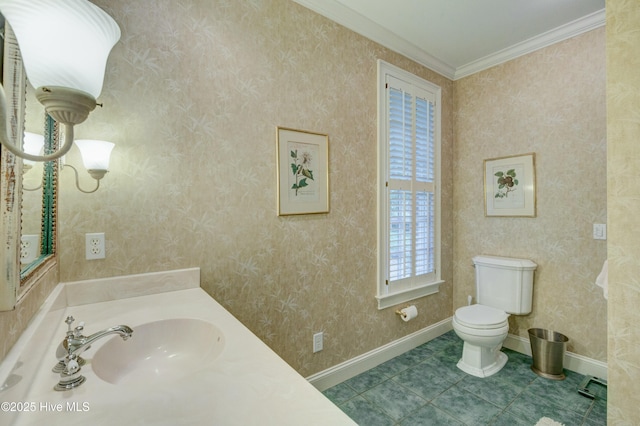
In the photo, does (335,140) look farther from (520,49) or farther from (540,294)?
(540,294)

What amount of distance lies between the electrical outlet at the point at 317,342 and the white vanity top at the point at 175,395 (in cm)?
120

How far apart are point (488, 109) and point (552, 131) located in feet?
1.87

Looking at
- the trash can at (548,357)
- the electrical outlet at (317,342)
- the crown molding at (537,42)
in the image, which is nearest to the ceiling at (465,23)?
the crown molding at (537,42)

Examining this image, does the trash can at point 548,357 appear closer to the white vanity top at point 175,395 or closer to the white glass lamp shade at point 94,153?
the white vanity top at point 175,395

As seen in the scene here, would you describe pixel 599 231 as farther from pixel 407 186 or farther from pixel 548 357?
pixel 407 186

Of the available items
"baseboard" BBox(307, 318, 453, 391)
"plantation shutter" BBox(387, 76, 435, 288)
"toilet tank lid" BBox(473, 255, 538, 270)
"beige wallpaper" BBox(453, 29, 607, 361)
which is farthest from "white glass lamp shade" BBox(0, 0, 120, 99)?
"beige wallpaper" BBox(453, 29, 607, 361)

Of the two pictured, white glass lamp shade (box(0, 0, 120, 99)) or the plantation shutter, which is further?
the plantation shutter

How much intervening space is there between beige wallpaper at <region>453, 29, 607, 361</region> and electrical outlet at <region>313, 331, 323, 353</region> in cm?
167

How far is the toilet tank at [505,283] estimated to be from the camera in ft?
7.73

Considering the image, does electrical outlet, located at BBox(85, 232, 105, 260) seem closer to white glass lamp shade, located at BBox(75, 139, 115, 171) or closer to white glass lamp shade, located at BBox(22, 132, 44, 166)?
white glass lamp shade, located at BBox(75, 139, 115, 171)

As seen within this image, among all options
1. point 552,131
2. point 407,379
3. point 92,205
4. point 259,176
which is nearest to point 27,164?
point 92,205

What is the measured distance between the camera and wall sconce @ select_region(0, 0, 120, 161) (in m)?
0.49

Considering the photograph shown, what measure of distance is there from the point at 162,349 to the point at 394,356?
75.4 inches

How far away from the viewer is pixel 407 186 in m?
2.49
